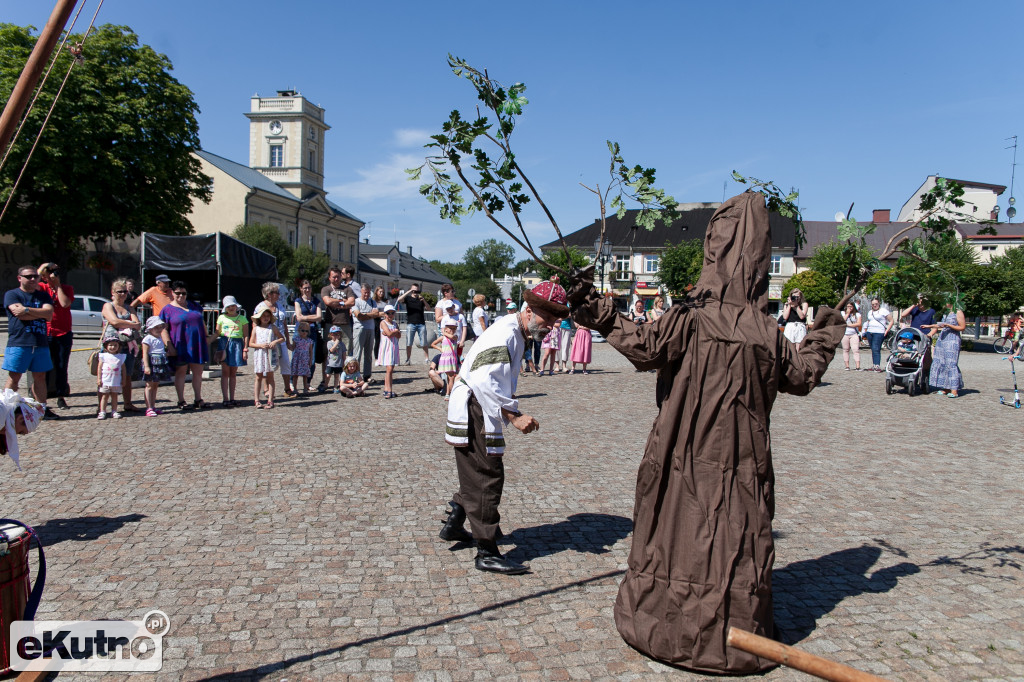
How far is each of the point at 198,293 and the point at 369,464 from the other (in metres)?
12.7

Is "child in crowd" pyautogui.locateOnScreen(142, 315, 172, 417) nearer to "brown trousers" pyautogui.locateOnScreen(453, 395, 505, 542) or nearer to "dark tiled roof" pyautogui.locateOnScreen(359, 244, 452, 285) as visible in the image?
"brown trousers" pyautogui.locateOnScreen(453, 395, 505, 542)

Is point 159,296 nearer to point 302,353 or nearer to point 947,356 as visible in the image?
point 302,353

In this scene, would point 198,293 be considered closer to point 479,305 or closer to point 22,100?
point 479,305

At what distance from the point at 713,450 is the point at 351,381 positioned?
9.56 metres

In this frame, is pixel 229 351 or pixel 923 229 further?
pixel 229 351

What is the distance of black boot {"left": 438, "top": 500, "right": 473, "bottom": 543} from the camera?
4.92 m

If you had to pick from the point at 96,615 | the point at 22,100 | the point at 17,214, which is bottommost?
the point at 96,615

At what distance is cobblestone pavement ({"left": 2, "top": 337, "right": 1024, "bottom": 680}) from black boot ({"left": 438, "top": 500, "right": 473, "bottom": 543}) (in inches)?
3.0

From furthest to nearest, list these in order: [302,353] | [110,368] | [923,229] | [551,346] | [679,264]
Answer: [679,264] < [551,346] < [302,353] < [110,368] < [923,229]

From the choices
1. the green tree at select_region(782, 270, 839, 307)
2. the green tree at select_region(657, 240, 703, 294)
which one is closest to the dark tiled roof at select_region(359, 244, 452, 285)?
the green tree at select_region(657, 240, 703, 294)

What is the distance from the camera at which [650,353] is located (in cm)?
342

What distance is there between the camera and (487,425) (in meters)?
4.55

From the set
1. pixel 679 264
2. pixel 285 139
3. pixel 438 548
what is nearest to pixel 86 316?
pixel 438 548

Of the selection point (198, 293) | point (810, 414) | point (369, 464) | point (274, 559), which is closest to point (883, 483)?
point (810, 414)
